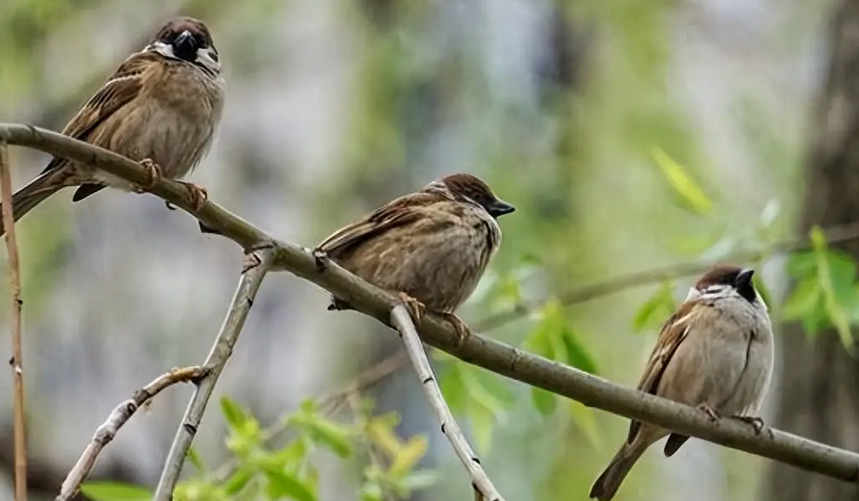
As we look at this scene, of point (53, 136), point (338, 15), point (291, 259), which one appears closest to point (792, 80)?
point (338, 15)

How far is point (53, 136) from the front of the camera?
1.69 m

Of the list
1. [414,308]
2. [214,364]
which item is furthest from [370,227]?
[214,364]

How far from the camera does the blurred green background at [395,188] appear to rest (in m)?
4.68

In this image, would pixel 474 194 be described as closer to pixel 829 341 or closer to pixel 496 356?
pixel 496 356

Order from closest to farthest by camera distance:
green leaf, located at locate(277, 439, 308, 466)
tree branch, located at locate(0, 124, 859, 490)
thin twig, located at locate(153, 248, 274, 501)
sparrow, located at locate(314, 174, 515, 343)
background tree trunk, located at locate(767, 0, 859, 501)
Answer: thin twig, located at locate(153, 248, 274, 501) → tree branch, located at locate(0, 124, 859, 490) → sparrow, located at locate(314, 174, 515, 343) → green leaf, located at locate(277, 439, 308, 466) → background tree trunk, located at locate(767, 0, 859, 501)

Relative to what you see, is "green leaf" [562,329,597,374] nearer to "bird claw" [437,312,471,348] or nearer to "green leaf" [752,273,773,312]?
"green leaf" [752,273,773,312]

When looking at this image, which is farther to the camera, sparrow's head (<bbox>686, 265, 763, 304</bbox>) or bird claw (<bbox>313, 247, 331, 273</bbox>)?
sparrow's head (<bbox>686, 265, 763, 304</bbox>)

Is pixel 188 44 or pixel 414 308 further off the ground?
pixel 188 44

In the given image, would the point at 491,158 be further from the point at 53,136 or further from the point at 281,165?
the point at 53,136

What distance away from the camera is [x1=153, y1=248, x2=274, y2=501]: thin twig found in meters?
1.56

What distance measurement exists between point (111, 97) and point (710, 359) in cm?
170

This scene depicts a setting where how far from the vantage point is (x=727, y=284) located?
3545 millimetres

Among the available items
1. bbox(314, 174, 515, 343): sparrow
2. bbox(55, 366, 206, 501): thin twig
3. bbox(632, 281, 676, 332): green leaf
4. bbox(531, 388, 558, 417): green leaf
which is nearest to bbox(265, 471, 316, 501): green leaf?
bbox(314, 174, 515, 343): sparrow

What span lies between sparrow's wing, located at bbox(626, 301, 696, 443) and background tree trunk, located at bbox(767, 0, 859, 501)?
2.70 feet
